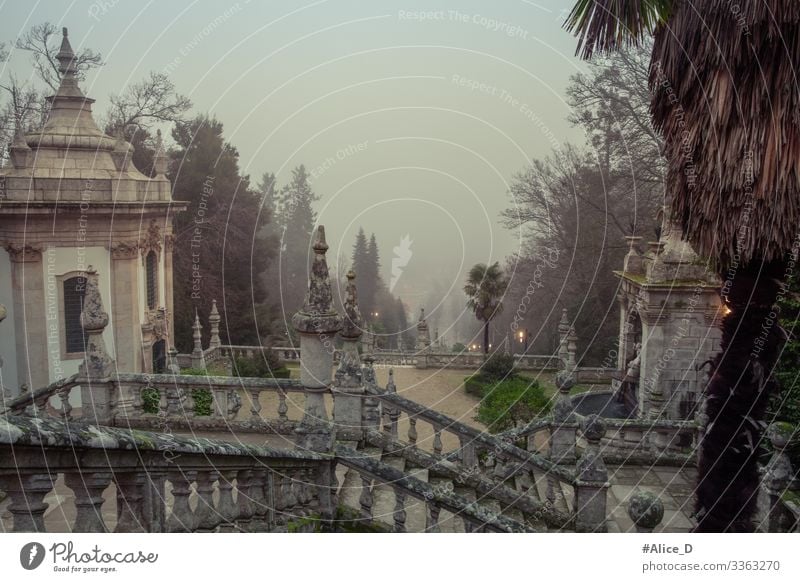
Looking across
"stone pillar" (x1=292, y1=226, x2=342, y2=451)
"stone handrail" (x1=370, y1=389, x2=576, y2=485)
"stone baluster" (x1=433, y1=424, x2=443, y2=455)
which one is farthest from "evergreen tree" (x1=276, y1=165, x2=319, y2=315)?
"stone baluster" (x1=433, y1=424, x2=443, y2=455)

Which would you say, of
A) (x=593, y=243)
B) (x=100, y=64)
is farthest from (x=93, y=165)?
(x=593, y=243)

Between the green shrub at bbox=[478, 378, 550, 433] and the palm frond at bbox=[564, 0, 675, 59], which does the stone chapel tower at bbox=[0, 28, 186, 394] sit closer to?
the palm frond at bbox=[564, 0, 675, 59]

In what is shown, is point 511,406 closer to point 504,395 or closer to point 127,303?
point 504,395

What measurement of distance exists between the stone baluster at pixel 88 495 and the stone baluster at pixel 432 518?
133 inches

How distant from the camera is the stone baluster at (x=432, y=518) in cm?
650

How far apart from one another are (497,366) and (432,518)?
13869 millimetres

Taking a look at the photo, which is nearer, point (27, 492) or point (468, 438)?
point (27, 492)

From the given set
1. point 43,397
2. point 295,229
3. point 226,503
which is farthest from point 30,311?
point 226,503

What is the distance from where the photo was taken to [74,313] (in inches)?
418

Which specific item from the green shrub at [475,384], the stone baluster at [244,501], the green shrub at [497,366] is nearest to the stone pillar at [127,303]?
the stone baluster at [244,501]

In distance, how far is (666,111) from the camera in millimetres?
6883

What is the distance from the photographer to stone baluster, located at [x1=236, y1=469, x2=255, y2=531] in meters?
5.43

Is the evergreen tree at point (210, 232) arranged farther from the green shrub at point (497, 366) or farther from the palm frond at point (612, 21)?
the green shrub at point (497, 366)

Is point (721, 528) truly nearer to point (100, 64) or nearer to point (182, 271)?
point (100, 64)
